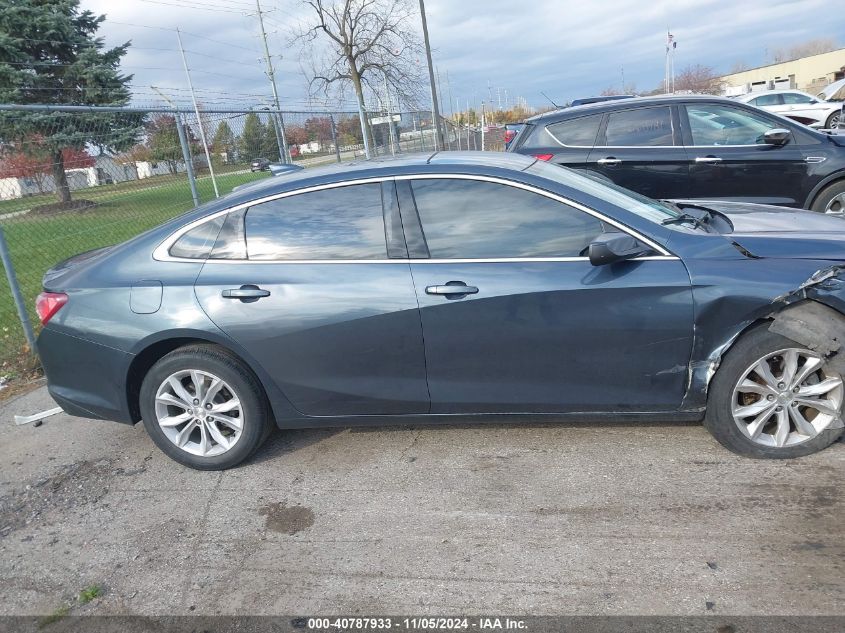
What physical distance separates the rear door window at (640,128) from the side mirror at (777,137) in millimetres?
903

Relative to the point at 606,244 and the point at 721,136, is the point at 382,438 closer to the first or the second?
the point at 606,244

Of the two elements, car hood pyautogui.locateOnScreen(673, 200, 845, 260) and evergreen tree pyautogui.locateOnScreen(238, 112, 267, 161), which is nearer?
car hood pyautogui.locateOnScreen(673, 200, 845, 260)

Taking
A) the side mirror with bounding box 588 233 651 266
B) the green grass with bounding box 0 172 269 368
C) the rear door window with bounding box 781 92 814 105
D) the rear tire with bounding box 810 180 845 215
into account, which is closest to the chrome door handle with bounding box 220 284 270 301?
the side mirror with bounding box 588 233 651 266

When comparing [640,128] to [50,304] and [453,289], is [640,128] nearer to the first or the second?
[453,289]

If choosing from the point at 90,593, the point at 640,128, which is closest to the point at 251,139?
the point at 640,128

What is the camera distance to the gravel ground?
7.70 ft

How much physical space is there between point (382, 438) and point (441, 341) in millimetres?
912

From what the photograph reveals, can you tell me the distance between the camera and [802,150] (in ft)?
20.0

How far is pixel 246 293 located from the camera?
124 inches

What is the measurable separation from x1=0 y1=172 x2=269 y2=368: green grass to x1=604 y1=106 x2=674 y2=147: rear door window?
4.27 m

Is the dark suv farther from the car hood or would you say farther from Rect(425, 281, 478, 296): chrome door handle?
Rect(425, 281, 478, 296): chrome door handle

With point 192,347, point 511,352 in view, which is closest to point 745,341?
point 511,352

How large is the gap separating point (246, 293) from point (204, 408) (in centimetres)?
72

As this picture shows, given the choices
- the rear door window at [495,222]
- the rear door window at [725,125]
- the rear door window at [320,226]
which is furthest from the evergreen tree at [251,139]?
the rear door window at [495,222]
